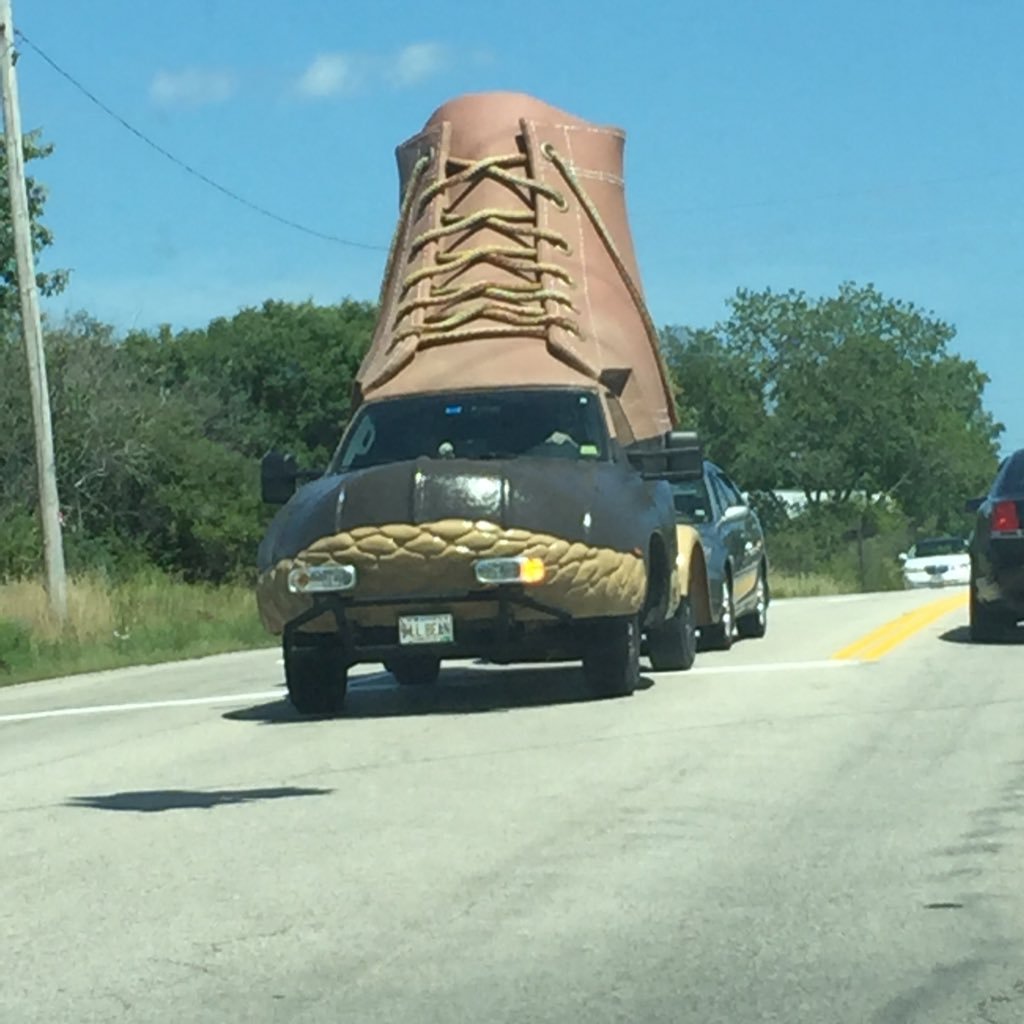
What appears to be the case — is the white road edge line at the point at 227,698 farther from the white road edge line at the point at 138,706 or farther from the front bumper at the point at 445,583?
the front bumper at the point at 445,583

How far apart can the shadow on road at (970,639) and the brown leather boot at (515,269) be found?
3.14m


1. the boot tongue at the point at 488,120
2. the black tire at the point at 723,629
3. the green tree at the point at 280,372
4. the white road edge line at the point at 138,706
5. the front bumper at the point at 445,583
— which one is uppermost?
the green tree at the point at 280,372

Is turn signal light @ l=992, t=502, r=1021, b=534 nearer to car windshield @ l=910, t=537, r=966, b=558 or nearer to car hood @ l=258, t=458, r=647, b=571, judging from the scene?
car hood @ l=258, t=458, r=647, b=571

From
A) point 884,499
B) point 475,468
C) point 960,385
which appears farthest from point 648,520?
point 960,385

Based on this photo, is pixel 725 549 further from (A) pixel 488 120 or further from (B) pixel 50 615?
(B) pixel 50 615

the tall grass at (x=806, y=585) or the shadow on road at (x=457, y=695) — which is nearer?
the shadow on road at (x=457, y=695)

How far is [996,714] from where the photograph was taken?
1305cm

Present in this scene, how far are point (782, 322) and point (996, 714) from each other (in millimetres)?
76693

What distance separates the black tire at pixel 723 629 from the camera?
18.9 metres

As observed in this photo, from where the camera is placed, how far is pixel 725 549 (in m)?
19.2

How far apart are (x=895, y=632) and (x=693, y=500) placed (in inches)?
99.0

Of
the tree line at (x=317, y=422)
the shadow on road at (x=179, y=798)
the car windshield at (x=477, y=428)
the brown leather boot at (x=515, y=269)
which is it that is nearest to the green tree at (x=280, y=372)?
the tree line at (x=317, y=422)

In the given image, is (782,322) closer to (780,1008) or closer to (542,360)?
(542,360)

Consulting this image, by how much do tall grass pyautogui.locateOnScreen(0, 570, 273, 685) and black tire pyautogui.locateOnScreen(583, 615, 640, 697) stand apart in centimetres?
757
